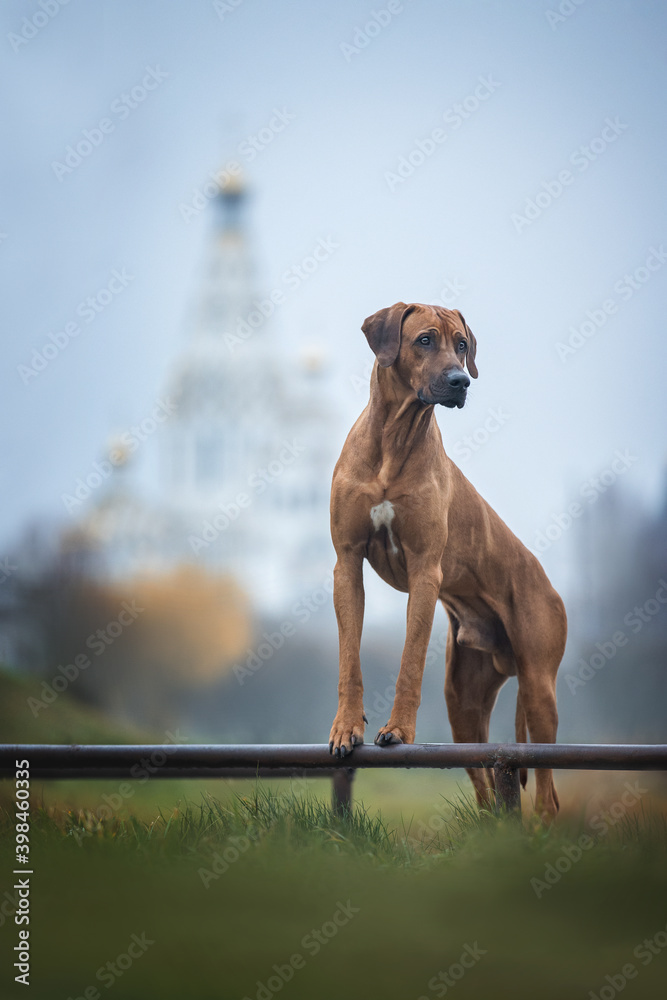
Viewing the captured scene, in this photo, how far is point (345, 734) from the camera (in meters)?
3.38

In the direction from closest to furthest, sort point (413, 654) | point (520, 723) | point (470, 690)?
point (413, 654) < point (520, 723) < point (470, 690)

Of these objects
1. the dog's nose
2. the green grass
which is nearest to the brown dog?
the dog's nose

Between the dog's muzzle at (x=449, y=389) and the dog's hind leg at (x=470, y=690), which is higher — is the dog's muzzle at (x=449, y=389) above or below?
above

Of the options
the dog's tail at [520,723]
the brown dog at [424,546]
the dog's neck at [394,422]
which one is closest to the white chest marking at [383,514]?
the brown dog at [424,546]

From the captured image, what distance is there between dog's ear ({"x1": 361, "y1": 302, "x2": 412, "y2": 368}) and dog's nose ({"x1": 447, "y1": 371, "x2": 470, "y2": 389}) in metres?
0.32

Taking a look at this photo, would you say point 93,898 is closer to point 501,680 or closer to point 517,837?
point 517,837

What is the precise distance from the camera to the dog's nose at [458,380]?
11.4 feet

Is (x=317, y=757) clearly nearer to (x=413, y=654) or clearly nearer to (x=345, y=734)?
(x=345, y=734)

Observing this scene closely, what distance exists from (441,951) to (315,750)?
0.95 m

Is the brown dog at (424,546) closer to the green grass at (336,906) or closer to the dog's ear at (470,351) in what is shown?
the dog's ear at (470,351)

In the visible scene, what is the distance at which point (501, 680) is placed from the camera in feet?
15.2

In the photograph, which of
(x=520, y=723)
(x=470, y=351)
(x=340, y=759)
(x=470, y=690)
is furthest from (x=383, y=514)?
(x=520, y=723)

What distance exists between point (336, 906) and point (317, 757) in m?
0.66

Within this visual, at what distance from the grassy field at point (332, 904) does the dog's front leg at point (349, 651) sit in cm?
37
